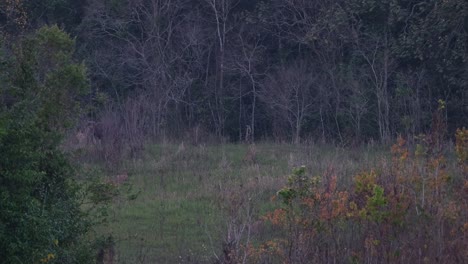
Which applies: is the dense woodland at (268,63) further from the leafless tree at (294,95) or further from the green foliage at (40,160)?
the green foliage at (40,160)

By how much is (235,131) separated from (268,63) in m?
3.07

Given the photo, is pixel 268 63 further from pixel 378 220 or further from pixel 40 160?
pixel 378 220

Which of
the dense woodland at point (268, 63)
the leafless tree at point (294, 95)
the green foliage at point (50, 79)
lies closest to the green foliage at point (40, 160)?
the green foliage at point (50, 79)

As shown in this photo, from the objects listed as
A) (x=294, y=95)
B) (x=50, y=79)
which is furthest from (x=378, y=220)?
(x=294, y=95)

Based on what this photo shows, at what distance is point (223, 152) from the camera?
77.9 ft

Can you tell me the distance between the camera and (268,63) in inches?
1296

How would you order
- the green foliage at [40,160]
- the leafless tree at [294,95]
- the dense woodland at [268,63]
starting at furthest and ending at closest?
the leafless tree at [294,95] → the dense woodland at [268,63] → the green foliage at [40,160]

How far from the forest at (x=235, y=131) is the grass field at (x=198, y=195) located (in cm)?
6

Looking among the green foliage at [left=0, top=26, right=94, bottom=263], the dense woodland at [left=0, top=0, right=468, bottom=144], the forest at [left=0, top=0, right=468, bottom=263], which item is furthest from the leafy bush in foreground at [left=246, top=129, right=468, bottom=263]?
the dense woodland at [left=0, top=0, right=468, bottom=144]

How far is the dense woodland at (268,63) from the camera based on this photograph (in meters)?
26.4

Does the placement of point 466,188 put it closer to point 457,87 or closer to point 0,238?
point 0,238

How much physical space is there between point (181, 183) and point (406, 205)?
9331 mm

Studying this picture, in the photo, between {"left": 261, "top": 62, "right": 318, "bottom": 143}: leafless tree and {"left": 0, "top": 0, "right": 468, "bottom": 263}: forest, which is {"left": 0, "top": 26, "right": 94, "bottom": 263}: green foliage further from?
{"left": 261, "top": 62, "right": 318, "bottom": 143}: leafless tree

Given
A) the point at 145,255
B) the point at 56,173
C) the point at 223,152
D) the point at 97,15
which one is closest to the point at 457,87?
the point at 223,152
